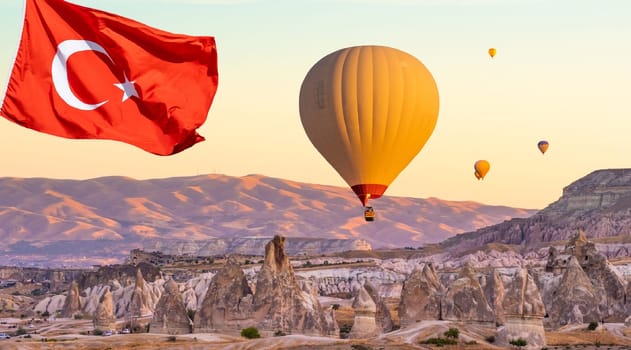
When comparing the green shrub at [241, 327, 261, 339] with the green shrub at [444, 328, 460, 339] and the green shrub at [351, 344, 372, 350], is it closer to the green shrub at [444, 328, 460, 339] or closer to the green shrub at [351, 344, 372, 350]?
the green shrub at [444, 328, 460, 339]

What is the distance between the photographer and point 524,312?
92.2 metres

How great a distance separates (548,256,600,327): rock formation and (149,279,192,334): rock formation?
110 ft

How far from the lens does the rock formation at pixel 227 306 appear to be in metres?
109

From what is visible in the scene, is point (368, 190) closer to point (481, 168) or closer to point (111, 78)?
point (111, 78)

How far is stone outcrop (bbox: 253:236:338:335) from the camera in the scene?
354 ft

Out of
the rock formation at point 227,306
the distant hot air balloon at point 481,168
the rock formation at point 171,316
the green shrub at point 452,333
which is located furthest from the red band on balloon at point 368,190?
the distant hot air balloon at point 481,168

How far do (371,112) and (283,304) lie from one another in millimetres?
26714

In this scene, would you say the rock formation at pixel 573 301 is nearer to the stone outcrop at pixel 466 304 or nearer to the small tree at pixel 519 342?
the stone outcrop at pixel 466 304

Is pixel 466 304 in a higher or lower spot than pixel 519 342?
higher

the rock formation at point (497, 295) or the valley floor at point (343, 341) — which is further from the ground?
the rock formation at point (497, 295)

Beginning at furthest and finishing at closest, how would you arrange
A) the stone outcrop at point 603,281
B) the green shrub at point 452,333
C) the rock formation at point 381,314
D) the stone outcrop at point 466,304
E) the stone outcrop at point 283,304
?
the stone outcrop at point 603,281, the rock formation at point 381,314, the stone outcrop at point 466,304, the stone outcrop at point 283,304, the green shrub at point 452,333

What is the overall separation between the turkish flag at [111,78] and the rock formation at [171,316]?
70786 millimetres

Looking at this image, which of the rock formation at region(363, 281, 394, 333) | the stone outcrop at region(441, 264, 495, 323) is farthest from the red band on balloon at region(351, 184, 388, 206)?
the stone outcrop at region(441, 264, 495, 323)

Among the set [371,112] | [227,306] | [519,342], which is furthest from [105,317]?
[371,112]
